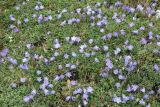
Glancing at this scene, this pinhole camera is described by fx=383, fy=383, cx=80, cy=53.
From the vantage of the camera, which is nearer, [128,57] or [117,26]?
[128,57]

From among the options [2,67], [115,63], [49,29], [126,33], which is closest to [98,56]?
[115,63]

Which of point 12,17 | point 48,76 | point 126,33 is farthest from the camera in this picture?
point 12,17

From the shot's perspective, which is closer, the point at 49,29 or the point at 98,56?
the point at 98,56

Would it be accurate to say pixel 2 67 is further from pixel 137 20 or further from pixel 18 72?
pixel 137 20

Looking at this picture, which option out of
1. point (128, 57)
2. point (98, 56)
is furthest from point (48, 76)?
point (128, 57)

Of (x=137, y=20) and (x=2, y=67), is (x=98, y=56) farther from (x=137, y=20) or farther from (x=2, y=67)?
(x=2, y=67)

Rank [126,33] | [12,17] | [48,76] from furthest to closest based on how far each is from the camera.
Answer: [12,17]
[126,33]
[48,76]
